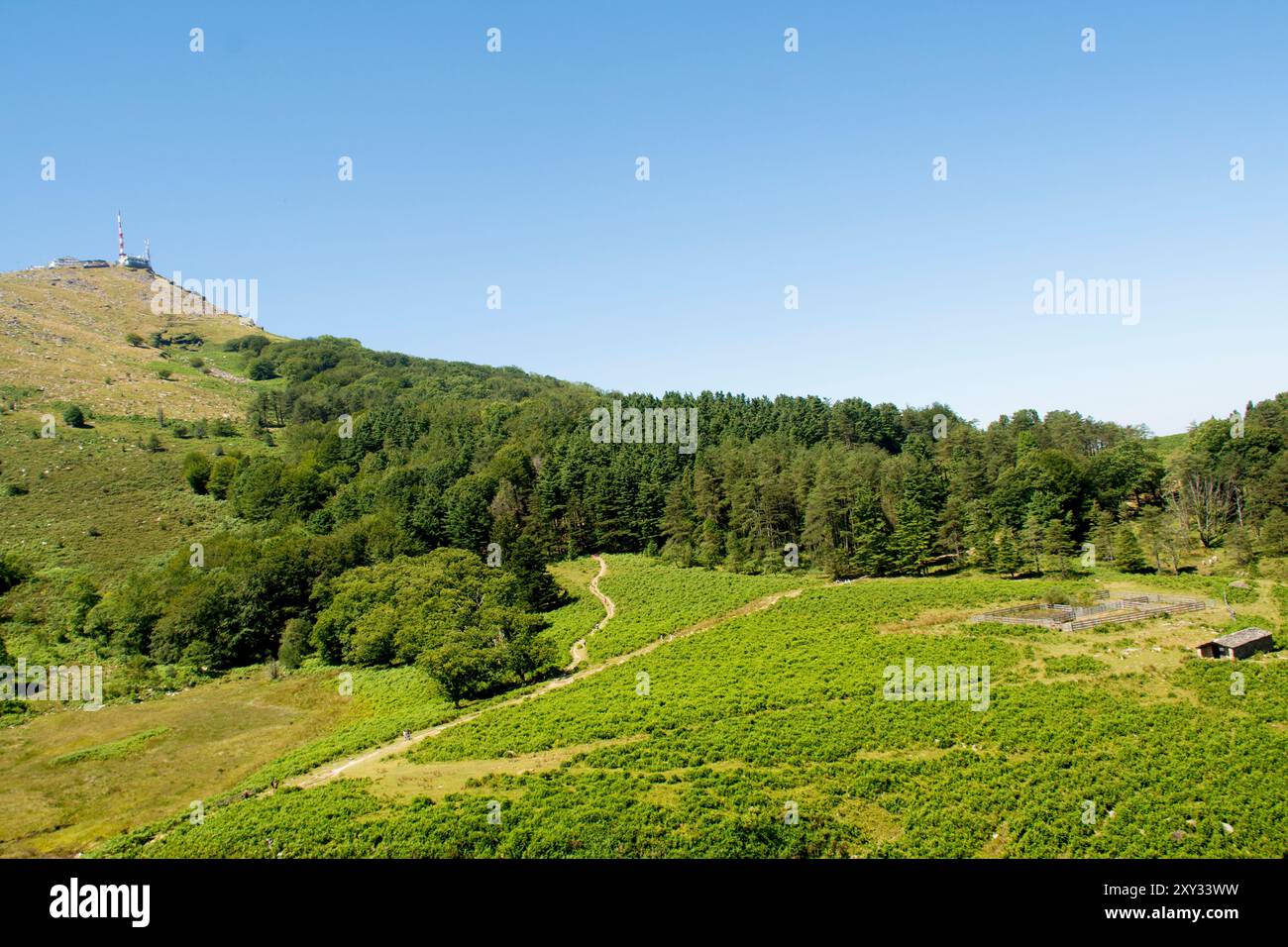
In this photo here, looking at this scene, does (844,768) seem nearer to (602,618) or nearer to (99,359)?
(602,618)

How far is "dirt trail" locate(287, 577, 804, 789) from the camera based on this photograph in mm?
34156

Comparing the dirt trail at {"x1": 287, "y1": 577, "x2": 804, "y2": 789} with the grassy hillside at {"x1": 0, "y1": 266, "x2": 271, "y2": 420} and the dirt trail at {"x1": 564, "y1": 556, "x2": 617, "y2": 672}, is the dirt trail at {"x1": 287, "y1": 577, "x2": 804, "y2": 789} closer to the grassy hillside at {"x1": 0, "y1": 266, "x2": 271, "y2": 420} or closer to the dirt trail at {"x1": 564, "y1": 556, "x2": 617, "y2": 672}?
the dirt trail at {"x1": 564, "y1": 556, "x2": 617, "y2": 672}

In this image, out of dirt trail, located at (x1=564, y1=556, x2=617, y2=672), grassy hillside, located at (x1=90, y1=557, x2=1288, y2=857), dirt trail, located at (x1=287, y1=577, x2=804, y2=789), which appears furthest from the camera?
dirt trail, located at (x1=564, y1=556, x2=617, y2=672)

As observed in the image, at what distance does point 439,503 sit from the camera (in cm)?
8500

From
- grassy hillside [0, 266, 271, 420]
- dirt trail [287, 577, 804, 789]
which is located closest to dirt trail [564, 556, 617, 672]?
dirt trail [287, 577, 804, 789]

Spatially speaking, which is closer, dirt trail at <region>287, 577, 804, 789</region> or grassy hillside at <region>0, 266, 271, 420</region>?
dirt trail at <region>287, 577, 804, 789</region>

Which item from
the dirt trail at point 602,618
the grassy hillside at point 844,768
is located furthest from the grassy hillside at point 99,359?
the grassy hillside at point 844,768

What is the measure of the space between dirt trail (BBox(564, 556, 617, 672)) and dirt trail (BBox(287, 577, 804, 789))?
9 centimetres

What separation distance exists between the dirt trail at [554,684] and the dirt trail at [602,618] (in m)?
0.09

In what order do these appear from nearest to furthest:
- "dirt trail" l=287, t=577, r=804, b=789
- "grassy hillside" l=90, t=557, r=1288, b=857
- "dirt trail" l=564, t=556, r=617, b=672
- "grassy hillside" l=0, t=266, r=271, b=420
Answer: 1. "grassy hillside" l=90, t=557, r=1288, b=857
2. "dirt trail" l=287, t=577, r=804, b=789
3. "dirt trail" l=564, t=556, r=617, b=672
4. "grassy hillside" l=0, t=266, r=271, b=420

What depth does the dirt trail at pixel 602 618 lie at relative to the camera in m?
50.6
